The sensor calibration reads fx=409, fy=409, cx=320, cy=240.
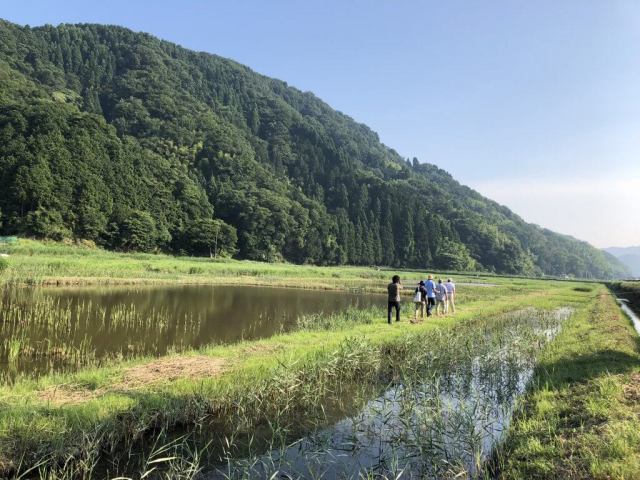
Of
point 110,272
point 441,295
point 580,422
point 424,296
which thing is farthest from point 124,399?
point 110,272

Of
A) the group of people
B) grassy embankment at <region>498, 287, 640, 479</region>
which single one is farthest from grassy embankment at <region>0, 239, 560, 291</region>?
grassy embankment at <region>498, 287, 640, 479</region>

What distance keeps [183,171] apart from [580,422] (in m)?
115

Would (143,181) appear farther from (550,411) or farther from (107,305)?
(550,411)

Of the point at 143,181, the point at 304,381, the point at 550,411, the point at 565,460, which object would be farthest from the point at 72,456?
the point at 143,181

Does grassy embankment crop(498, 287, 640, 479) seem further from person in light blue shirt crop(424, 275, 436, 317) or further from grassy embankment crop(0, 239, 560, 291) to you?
grassy embankment crop(0, 239, 560, 291)

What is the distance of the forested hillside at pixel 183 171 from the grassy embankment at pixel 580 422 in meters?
74.1

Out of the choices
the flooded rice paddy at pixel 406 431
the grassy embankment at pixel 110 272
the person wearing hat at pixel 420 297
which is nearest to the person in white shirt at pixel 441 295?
the person wearing hat at pixel 420 297

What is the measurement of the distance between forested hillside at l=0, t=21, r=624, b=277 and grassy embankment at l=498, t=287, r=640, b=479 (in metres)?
74.1

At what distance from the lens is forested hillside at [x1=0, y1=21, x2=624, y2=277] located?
74.2 meters

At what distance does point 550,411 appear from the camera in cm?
725

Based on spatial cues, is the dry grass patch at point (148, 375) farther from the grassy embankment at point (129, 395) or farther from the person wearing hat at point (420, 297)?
the person wearing hat at point (420, 297)

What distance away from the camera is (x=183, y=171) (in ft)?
368

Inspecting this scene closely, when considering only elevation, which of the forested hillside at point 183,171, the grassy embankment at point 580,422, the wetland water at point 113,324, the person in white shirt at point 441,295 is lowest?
the wetland water at point 113,324

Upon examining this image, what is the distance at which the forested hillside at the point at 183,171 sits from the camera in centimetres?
7425
